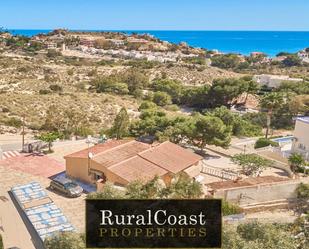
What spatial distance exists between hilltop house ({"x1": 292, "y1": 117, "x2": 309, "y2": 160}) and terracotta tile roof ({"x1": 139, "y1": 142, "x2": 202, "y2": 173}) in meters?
11.1

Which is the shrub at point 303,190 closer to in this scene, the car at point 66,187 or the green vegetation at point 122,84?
the car at point 66,187

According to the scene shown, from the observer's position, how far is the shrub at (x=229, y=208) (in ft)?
71.8

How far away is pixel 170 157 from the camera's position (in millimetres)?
27016

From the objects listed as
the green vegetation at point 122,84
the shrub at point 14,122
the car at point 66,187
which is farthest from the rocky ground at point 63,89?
the car at point 66,187

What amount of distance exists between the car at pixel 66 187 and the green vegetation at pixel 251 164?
11420 mm

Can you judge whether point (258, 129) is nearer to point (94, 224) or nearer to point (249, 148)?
point (249, 148)

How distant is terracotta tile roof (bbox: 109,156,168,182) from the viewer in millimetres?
23578

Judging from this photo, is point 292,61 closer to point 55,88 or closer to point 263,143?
point 55,88

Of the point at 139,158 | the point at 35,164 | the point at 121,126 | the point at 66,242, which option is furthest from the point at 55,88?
the point at 66,242

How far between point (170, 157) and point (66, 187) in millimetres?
7091

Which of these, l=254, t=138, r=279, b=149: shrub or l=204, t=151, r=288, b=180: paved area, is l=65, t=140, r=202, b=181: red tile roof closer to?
l=204, t=151, r=288, b=180: paved area

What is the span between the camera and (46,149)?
107 ft

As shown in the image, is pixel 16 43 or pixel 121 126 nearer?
pixel 121 126

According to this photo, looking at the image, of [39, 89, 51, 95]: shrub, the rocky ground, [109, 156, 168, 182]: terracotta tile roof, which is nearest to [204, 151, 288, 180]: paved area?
[109, 156, 168, 182]: terracotta tile roof
